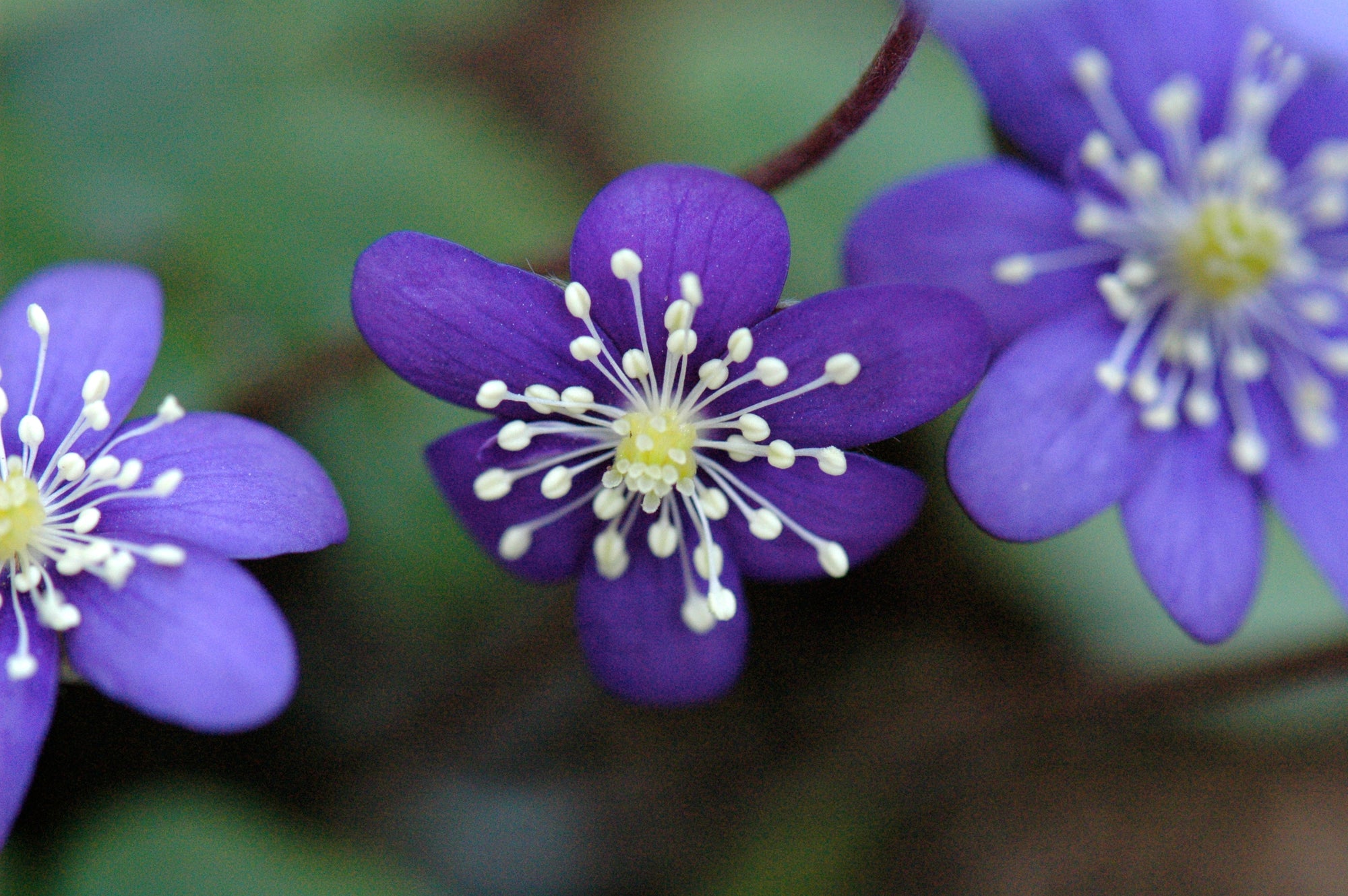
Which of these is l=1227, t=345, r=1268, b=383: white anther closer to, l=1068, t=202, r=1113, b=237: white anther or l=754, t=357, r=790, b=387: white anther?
l=1068, t=202, r=1113, b=237: white anther

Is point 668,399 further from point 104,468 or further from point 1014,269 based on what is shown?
point 104,468

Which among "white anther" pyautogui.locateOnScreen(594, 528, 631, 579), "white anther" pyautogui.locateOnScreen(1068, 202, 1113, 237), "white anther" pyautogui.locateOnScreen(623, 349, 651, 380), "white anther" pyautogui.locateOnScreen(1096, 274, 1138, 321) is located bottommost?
"white anther" pyautogui.locateOnScreen(594, 528, 631, 579)

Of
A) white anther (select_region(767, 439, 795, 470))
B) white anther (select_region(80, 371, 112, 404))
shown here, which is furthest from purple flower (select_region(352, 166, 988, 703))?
white anther (select_region(80, 371, 112, 404))

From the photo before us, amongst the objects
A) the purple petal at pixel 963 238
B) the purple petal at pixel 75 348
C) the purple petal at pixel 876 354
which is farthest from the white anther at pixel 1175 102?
the purple petal at pixel 75 348

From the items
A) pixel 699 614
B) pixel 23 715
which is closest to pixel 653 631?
pixel 699 614

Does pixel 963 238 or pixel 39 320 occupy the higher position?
pixel 963 238

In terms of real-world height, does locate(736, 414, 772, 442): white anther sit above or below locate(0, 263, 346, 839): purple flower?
above
